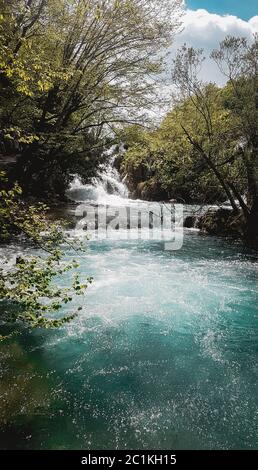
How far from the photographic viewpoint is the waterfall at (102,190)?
1236 inches

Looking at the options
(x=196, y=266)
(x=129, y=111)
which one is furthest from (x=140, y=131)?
(x=196, y=266)

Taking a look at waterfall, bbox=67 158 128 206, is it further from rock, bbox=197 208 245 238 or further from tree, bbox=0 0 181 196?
tree, bbox=0 0 181 196

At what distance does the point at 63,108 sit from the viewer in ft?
41.0

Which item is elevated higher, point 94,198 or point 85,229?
point 94,198

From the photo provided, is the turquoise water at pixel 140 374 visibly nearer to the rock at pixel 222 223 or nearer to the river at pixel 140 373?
the river at pixel 140 373

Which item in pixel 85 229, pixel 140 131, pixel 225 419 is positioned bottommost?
pixel 225 419

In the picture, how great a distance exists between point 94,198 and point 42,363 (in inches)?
1053

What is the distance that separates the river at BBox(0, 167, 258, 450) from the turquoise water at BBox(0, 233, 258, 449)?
17 millimetres

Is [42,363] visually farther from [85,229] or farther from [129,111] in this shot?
[85,229]

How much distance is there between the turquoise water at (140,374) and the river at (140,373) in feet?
0.06

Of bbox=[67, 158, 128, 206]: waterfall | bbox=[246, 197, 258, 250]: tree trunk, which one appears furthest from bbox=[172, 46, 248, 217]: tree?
bbox=[67, 158, 128, 206]: waterfall

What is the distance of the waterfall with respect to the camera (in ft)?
103

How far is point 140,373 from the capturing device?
582 cm

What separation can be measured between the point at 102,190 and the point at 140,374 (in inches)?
1170
